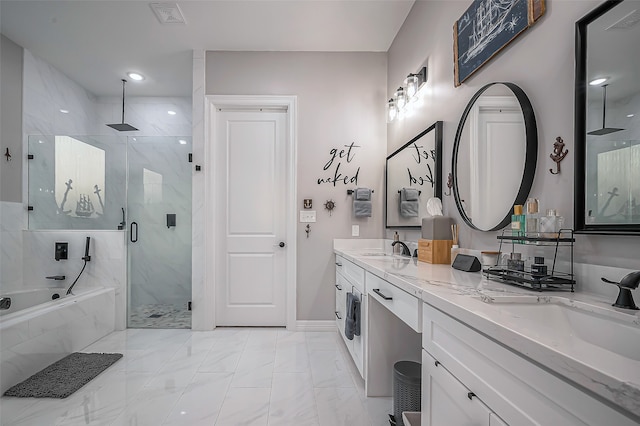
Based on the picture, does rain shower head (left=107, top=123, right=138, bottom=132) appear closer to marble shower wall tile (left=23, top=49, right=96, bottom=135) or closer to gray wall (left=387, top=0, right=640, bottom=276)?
marble shower wall tile (left=23, top=49, right=96, bottom=135)

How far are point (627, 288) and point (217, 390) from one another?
2.10 m

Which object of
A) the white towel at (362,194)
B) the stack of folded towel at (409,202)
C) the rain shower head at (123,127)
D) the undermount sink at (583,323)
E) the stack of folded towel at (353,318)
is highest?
the rain shower head at (123,127)

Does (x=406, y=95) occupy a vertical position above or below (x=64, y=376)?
above

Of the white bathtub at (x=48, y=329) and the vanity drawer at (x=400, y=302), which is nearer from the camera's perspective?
the vanity drawer at (x=400, y=302)

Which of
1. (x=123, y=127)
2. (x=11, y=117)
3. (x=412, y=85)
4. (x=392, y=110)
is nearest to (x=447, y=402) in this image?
(x=412, y=85)

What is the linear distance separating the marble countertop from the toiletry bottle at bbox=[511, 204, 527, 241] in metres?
0.23

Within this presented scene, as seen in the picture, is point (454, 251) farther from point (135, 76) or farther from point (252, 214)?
point (135, 76)

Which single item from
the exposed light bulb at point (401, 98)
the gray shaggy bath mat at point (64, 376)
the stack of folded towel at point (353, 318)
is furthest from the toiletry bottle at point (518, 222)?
the gray shaggy bath mat at point (64, 376)

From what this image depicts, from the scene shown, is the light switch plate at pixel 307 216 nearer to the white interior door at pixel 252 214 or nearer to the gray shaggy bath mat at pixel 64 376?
the white interior door at pixel 252 214

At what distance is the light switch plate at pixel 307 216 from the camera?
3109mm

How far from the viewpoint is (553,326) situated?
0.82 m

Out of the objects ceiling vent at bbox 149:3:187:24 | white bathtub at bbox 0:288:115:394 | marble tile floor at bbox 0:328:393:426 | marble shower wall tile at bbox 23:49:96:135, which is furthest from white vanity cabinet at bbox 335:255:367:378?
marble shower wall tile at bbox 23:49:96:135

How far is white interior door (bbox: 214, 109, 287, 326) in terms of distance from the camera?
3164mm

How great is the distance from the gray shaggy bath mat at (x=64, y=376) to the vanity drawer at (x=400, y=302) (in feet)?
6.67
